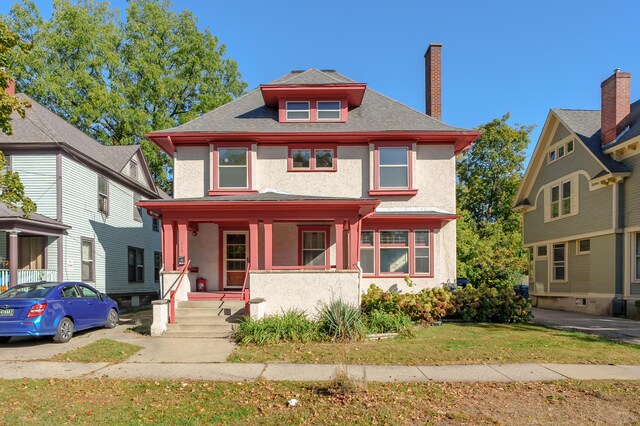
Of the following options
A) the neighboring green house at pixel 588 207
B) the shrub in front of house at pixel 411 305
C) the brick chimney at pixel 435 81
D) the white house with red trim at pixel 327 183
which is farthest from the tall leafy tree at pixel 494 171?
the shrub in front of house at pixel 411 305

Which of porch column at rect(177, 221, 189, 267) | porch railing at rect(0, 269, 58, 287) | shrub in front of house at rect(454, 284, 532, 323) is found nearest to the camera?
porch column at rect(177, 221, 189, 267)

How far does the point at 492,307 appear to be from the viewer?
13.7 m

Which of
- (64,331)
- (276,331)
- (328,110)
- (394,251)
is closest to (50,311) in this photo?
(64,331)

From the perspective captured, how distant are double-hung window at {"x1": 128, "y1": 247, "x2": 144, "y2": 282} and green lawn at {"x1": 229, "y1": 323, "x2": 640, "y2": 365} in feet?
47.3

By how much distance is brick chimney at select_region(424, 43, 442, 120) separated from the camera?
57.8 ft

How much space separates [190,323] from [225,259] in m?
4.06

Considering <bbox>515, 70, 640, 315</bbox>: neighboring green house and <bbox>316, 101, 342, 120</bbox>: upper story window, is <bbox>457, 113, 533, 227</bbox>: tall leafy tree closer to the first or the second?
<bbox>515, 70, 640, 315</bbox>: neighboring green house

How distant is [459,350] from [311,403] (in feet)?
15.4

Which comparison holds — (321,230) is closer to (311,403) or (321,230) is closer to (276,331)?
(276,331)

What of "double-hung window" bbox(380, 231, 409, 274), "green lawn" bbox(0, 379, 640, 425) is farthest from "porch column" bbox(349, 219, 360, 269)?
"green lawn" bbox(0, 379, 640, 425)

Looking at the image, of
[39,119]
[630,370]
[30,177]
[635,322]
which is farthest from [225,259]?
[635,322]

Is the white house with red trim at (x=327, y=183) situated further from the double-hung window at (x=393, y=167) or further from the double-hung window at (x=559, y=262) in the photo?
the double-hung window at (x=559, y=262)

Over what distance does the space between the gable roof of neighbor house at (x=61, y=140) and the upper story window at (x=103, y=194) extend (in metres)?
0.44

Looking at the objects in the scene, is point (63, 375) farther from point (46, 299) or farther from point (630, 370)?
point (630, 370)
